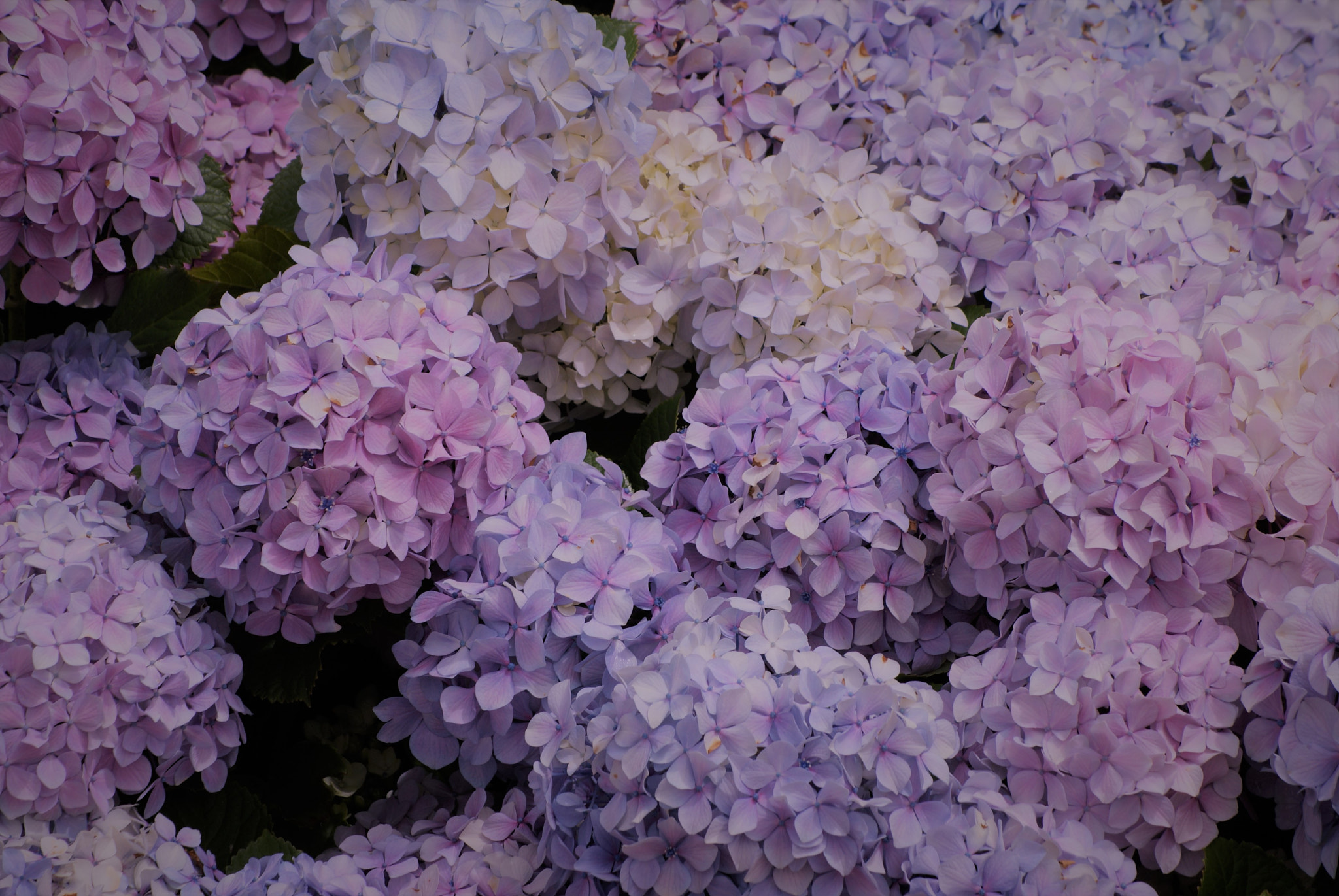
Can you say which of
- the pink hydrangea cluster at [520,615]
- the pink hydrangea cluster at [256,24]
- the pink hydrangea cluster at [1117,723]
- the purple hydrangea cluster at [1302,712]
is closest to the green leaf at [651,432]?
the pink hydrangea cluster at [520,615]

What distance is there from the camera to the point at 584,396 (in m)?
1.32

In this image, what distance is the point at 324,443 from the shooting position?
3.23 ft

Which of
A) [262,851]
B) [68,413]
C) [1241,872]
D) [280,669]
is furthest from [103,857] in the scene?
[1241,872]

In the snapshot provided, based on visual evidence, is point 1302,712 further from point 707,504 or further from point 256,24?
point 256,24

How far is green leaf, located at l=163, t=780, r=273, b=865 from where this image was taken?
1122 millimetres

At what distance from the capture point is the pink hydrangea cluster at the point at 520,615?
3.23 feet

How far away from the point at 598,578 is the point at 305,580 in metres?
0.28

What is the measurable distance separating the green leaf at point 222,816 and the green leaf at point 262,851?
5 centimetres

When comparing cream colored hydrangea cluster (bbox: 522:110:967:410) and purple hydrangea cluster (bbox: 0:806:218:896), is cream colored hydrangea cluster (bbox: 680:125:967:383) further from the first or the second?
purple hydrangea cluster (bbox: 0:806:218:896)

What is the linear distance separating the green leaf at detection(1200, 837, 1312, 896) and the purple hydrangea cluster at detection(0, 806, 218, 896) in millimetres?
933

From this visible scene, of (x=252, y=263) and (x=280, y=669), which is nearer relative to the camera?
(x=280, y=669)

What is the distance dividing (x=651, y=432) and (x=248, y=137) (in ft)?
2.60

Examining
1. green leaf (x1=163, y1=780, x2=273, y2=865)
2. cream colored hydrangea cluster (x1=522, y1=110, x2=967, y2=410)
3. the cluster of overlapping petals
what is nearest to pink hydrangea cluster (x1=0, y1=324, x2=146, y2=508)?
the cluster of overlapping petals

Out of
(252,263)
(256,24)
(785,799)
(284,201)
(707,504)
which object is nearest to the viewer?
(785,799)
